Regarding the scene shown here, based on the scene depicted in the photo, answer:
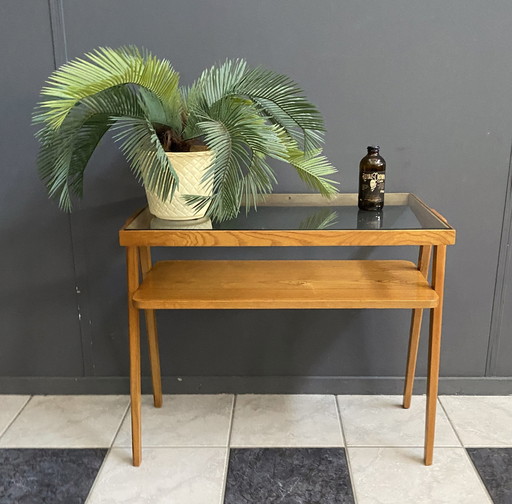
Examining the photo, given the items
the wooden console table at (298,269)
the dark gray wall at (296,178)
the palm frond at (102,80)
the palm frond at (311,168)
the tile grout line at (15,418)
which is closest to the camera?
the palm frond at (102,80)

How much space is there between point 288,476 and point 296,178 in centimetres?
96

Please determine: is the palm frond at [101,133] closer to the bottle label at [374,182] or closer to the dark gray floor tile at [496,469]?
the bottle label at [374,182]

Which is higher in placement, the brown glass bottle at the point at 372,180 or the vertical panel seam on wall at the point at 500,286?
the brown glass bottle at the point at 372,180

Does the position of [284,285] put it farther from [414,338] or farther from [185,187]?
[414,338]

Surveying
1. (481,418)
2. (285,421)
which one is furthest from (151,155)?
(481,418)

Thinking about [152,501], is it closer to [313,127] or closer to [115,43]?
[313,127]

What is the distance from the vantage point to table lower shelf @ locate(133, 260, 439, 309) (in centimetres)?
161

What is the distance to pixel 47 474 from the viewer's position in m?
1.74

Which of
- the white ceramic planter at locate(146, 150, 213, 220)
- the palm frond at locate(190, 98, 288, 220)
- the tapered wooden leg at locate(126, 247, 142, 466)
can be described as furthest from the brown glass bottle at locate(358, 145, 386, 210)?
the tapered wooden leg at locate(126, 247, 142, 466)

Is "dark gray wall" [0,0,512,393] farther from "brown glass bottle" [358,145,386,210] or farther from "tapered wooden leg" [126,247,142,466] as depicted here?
"tapered wooden leg" [126,247,142,466]

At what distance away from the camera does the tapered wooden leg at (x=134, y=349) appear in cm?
163

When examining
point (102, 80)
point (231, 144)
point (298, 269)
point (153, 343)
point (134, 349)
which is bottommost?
point (153, 343)

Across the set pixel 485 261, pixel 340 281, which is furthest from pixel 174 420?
pixel 485 261

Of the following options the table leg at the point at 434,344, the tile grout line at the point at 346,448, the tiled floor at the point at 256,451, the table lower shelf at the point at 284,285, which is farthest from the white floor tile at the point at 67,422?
the table leg at the point at 434,344
